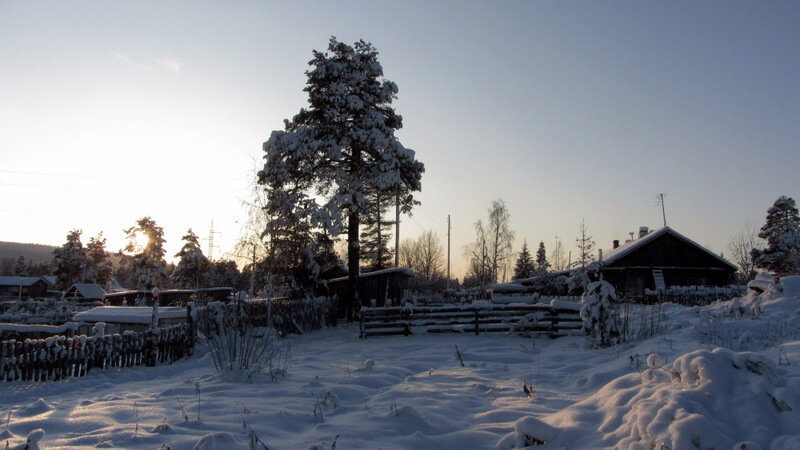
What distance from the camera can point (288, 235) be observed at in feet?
71.8

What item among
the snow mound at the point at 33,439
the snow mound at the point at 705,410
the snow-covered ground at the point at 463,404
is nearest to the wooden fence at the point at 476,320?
the snow-covered ground at the point at 463,404

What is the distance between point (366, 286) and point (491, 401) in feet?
65.9

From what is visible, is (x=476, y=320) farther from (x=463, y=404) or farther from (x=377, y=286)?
(x=377, y=286)

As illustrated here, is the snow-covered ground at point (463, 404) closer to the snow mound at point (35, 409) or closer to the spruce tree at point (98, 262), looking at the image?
the snow mound at point (35, 409)

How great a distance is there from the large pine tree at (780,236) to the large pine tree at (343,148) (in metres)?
34.8

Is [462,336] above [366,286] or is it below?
below

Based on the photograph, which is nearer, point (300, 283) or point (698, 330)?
point (698, 330)

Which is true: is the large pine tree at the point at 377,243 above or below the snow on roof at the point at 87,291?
above

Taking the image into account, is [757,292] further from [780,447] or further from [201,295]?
[201,295]

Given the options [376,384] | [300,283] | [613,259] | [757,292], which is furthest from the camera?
[613,259]

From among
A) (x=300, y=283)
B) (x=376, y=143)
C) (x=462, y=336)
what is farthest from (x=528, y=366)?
(x=300, y=283)

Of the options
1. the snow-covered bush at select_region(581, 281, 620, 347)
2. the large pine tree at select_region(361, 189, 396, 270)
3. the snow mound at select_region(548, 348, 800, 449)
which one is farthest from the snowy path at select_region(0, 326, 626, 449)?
the large pine tree at select_region(361, 189, 396, 270)

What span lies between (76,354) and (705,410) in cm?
1145

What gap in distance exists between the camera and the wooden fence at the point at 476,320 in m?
15.4
